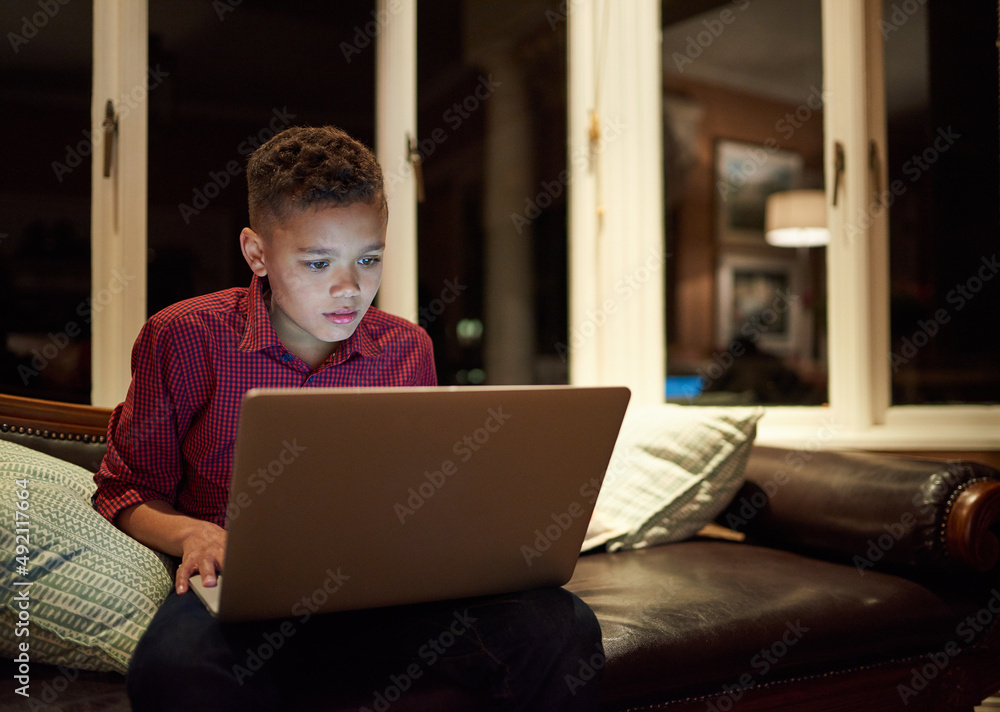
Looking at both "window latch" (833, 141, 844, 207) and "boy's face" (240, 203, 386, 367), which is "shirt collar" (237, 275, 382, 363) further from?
"window latch" (833, 141, 844, 207)

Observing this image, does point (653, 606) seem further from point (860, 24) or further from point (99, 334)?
point (860, 24)

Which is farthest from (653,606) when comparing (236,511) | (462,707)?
(236,511)

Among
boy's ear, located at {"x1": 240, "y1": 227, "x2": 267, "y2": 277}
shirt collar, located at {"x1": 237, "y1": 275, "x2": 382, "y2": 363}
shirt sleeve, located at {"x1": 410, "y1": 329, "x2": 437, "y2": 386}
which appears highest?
boy's ear, located at {"x1": 240, "y1": 227, "x2": 267, "y2": 277}

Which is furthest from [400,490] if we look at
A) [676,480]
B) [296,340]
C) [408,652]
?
[676,480]

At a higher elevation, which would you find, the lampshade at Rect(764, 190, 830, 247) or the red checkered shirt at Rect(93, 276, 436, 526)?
the lampshade at Rect(764, 190, 830, 247)

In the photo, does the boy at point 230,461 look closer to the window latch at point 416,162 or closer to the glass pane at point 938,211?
the window latch at point 416,162

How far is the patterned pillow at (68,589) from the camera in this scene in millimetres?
992

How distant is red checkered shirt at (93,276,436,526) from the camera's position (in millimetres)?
1107

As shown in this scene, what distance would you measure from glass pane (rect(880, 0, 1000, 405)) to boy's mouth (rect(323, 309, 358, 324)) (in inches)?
80.1

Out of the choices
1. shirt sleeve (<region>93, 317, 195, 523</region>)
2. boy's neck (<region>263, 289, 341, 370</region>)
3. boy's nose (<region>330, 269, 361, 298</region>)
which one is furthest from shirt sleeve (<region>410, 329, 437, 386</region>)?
shirt sleeve (<region>93, 317, 195, 523</region>)

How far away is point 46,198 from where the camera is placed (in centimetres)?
194

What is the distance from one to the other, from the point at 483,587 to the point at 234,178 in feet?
5.42

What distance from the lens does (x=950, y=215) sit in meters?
2.50

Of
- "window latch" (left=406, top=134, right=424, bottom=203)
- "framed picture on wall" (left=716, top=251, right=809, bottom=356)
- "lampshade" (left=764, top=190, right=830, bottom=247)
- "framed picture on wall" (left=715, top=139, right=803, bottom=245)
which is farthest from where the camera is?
"framed picture on wall" (left=715, top=139, right=803, bottom=245)
